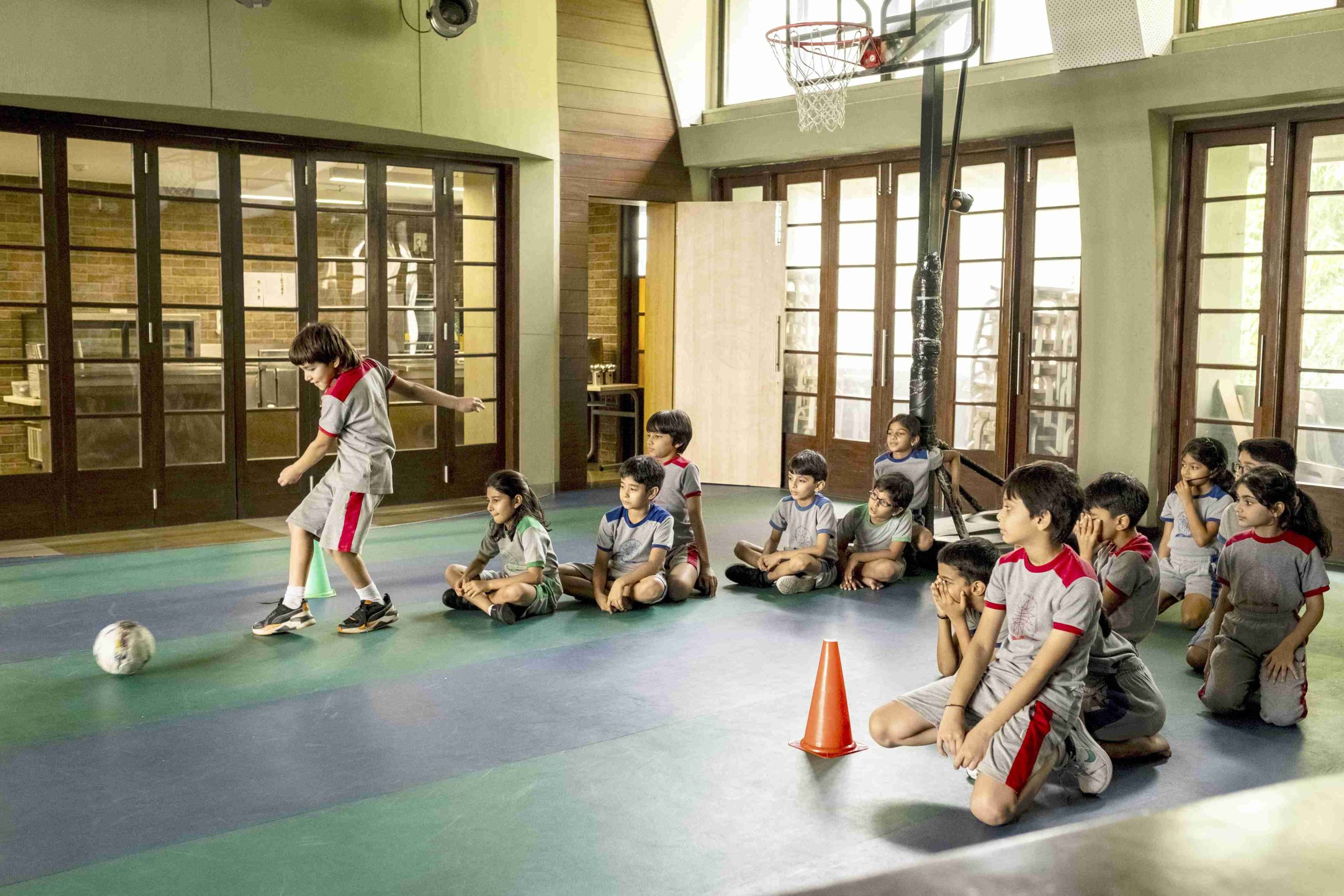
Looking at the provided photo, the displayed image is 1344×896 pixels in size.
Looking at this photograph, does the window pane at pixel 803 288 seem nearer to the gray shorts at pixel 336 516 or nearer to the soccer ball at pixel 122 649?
the gray shorts at pixel 336 516

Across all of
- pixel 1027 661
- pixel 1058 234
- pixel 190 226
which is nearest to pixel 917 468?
pixel 1058 234

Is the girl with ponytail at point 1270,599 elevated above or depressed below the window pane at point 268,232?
below

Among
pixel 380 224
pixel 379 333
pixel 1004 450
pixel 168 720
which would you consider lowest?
pixel 168 720

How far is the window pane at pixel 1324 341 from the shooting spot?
6438 millimetres

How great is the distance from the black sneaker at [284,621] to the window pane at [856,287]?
505 centimetres

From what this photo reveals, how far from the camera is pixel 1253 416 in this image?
6.79 m

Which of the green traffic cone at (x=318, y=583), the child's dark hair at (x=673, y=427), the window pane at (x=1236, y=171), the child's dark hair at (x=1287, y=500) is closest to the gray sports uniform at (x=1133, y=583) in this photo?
the child's dark hair at (x=1287, y=500)

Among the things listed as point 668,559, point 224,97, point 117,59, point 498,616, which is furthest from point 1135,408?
point 117,59

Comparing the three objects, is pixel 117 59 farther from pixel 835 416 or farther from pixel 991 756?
pixel 991 756

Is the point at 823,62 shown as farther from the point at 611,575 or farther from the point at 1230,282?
the point at 611,575

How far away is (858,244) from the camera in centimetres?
866

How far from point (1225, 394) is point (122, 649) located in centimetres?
595

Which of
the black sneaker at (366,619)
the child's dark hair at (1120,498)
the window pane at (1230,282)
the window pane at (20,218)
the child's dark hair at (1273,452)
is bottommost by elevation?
the black sneaker at (366,619)

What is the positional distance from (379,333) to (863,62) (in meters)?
3.62
